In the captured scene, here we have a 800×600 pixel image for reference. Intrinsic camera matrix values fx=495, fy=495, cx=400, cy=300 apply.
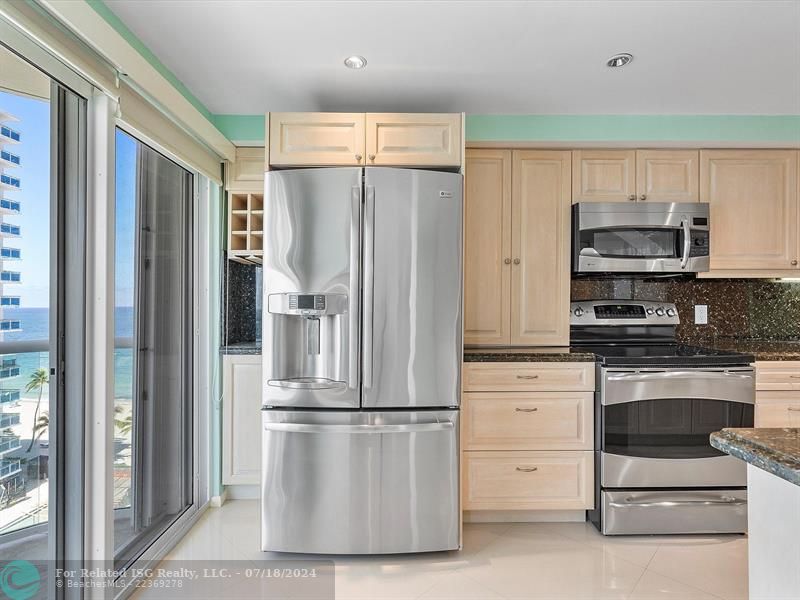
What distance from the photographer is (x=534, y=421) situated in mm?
2688

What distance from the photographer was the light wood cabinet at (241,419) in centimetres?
292

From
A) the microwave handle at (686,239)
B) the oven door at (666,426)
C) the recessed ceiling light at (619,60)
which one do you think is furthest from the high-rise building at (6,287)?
the microwave handle at (686,239)

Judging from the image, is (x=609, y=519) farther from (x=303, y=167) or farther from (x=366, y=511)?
(x=303, y=167)

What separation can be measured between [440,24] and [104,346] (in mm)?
1773

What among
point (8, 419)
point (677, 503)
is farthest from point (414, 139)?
point (677, 503)

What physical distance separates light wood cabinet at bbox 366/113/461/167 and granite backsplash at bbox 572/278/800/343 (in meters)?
1.37

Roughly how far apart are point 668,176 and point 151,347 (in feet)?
9.92

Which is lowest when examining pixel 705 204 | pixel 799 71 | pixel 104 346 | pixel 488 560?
pixel 488 560

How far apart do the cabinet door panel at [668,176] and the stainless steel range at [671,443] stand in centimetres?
98

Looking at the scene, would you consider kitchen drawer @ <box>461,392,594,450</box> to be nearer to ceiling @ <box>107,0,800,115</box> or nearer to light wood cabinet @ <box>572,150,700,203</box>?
light wood cabinet @ <box>572,150,700,203</box>

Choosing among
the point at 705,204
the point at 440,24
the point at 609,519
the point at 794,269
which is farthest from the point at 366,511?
the point at 794,269

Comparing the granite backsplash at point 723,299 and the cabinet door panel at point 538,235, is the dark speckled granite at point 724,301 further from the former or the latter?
the cabinet door panel at point 538,235

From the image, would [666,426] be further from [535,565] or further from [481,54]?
[481,54]

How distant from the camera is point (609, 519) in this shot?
2.59 m
